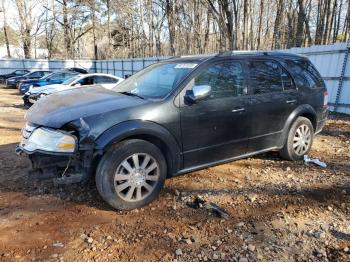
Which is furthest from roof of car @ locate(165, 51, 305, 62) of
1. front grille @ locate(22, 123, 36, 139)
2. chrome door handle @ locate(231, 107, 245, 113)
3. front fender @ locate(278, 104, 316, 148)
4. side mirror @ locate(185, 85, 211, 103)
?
front grille @ locate(22, 123, 36, 139)

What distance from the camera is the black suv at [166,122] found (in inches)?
132

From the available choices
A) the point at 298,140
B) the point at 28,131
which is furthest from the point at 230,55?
the point at 28,131

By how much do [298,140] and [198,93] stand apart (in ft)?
7.79

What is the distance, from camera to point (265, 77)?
4.63 meters

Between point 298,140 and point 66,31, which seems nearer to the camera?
point 298,140

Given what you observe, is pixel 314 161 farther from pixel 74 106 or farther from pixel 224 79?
pixel 74 106

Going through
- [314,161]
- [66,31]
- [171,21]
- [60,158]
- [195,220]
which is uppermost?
[66,31]

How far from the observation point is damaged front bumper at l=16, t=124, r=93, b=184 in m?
3.28

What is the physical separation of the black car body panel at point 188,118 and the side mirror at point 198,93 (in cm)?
6

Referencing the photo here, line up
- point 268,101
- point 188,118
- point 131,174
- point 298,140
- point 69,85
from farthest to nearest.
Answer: point 69,85 → point 298,140 → point 268,101 → point 188,118 → point 131,174

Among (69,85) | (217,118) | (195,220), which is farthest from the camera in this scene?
(69,85)

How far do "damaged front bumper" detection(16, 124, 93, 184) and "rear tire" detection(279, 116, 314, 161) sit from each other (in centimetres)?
323

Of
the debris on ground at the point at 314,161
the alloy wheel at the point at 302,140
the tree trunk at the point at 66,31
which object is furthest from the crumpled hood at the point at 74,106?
the tree trunk at the point at 66,31

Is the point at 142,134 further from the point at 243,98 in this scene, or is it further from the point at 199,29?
the point at 199,29
